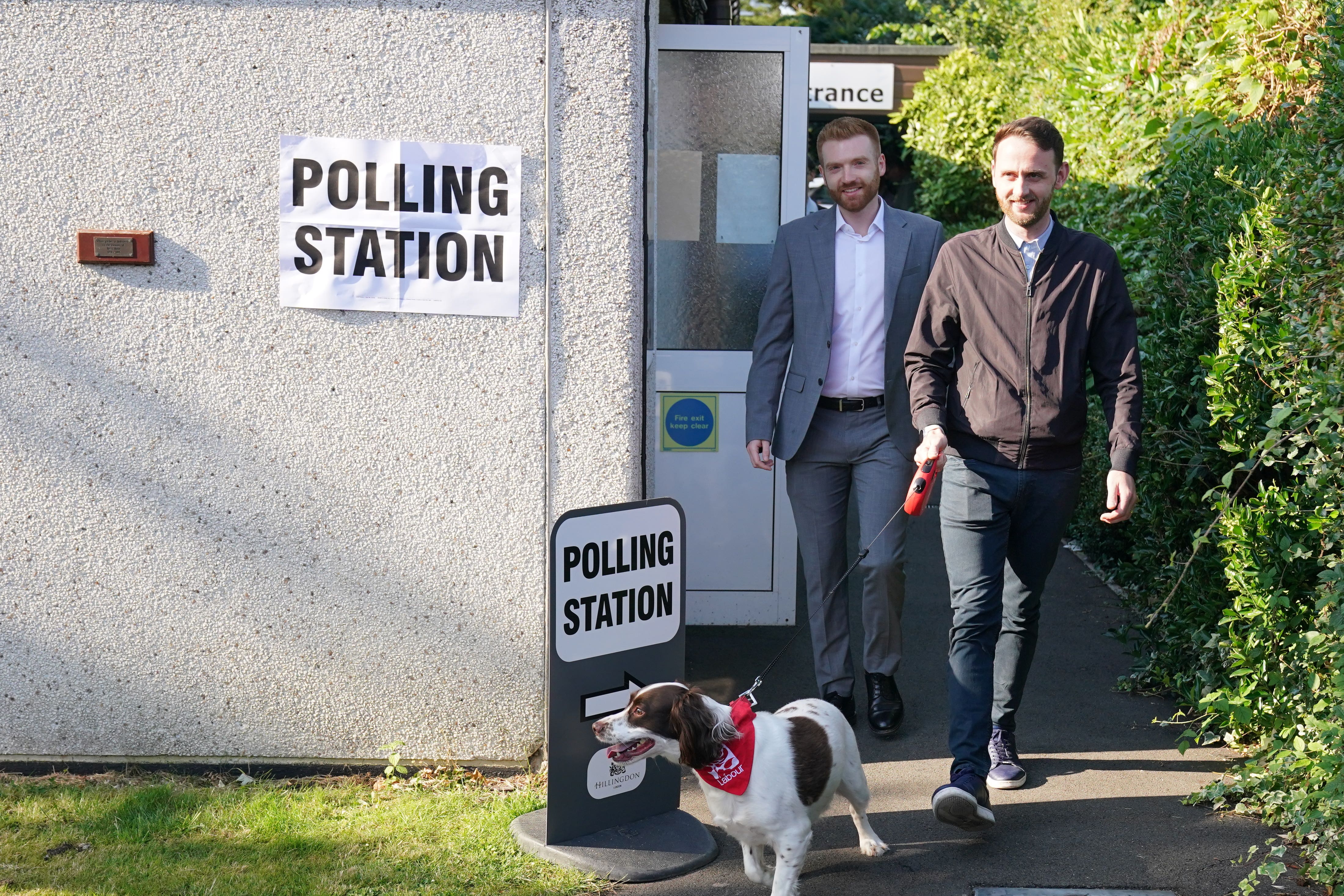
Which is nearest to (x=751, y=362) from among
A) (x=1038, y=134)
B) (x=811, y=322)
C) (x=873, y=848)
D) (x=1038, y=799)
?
(x=811, y=322)

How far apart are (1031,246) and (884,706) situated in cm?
183

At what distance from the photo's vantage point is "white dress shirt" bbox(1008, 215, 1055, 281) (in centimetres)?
380

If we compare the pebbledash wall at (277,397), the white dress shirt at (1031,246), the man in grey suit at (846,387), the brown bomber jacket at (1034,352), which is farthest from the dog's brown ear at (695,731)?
the white dress shirt at (1031,246)

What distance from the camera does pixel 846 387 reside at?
4.48 meters

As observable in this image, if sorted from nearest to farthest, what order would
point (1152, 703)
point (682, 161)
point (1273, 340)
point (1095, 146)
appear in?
point (1273, 340) → point (1152, 703) → point (682, 161) → point (1095, 146)

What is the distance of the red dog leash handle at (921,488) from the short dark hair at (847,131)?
1.32m

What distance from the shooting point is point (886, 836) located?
380 centimetres

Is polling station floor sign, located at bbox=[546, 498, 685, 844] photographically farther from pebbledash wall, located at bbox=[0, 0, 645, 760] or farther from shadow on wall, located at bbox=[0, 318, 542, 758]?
shadow on wall, located at bbox=[0, 318, 542, 758]

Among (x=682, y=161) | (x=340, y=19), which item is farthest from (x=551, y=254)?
(x=682, y=161)

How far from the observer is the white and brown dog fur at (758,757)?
124 inches

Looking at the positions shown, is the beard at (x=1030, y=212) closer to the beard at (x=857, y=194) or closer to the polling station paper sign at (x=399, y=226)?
the beard at (x=857, y=194)

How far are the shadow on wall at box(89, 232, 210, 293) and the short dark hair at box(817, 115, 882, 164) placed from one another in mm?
2195

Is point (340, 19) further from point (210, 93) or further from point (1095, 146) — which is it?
point (1095, 146)

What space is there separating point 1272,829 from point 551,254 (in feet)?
9.62
